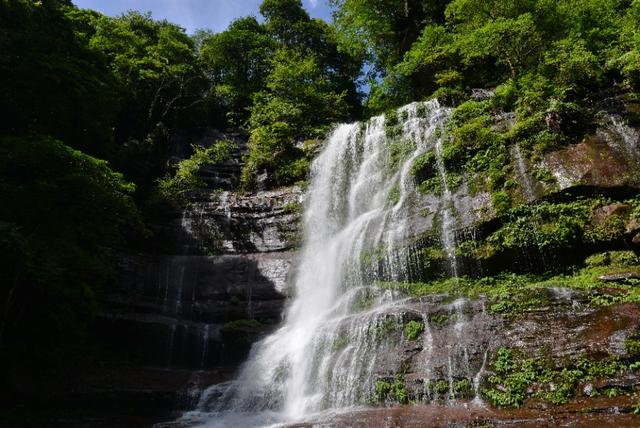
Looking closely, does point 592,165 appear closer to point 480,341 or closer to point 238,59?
point 480,341

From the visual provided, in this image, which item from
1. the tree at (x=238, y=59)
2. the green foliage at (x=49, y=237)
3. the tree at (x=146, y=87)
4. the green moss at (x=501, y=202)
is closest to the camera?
the green foliage at (x=49, y=237)

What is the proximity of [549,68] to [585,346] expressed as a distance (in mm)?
13259

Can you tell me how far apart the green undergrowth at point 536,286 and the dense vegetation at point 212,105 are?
89cm

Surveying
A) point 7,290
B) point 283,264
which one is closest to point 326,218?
point 283,264

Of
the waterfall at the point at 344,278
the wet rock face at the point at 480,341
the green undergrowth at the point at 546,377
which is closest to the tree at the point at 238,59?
the waterfall at the point at 344,278

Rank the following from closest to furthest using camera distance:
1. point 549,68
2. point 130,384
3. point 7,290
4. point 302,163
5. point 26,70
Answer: point 7,290
point 130,384
point 26,70
point 549,68
point 302,163

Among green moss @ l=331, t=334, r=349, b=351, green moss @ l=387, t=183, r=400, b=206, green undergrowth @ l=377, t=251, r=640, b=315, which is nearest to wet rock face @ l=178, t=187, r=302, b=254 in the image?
green moss @ l=387, t=183, r=400, b=206

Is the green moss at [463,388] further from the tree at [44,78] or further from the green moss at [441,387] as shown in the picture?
the tree at [44,78]

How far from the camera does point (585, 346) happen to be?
8930mm

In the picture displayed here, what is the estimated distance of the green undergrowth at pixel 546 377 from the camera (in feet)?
27.3

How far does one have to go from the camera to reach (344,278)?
15.7 meters

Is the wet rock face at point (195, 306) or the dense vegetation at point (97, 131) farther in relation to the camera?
the wet rock face at point (195, 306)

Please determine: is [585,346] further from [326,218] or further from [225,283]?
[225,283]

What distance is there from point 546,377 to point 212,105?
95.6 feet
